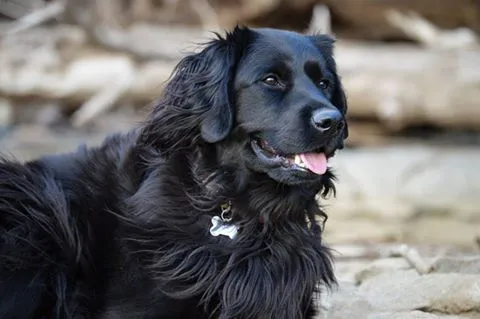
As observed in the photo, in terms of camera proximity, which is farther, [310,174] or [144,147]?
[144,147]

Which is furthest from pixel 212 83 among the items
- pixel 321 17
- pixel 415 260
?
pixel 321 17

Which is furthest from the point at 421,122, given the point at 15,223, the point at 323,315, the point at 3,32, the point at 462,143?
the point at 15,223

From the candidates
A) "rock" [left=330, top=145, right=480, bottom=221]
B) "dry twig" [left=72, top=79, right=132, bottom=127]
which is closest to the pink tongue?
"rock" [left=330, top=145, right=480, bottom=221]

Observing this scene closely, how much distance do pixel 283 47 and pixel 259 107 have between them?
1.20 ft

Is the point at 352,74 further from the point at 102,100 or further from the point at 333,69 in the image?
the point at 333,69

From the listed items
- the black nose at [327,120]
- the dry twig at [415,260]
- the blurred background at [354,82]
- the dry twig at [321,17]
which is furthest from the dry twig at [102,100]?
the black nose at [327,120]

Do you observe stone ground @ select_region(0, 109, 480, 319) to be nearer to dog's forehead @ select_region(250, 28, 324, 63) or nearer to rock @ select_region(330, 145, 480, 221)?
rock @ select_region(330, 145, 480, 221)

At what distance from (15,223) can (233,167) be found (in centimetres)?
124

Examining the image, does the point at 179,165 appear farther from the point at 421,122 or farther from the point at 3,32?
the point at 421,122

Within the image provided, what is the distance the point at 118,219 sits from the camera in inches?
189

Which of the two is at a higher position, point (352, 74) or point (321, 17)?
point (321, 17)

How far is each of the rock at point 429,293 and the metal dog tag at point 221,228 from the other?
3.28ft

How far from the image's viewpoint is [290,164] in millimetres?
4465

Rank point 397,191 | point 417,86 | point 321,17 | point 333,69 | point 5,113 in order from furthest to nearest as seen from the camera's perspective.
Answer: point 5,113, point 321,17, point 417,86, point 397,191, point 333,69
